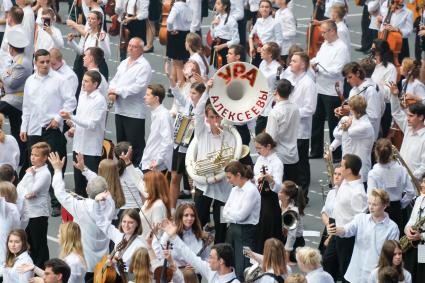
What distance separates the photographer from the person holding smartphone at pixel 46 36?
23848 mm

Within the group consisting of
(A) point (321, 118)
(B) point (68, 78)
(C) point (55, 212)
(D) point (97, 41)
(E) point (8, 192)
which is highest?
(B) point (68, 78)

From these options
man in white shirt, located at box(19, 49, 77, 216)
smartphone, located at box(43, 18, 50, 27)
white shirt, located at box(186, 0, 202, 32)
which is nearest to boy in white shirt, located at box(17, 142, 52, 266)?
man in white shirt, located at box(19, 49, 77, 216)

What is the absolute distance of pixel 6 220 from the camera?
17516 mm

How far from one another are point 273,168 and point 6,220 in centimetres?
325

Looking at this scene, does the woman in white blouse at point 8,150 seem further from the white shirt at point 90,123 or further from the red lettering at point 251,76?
the red lettering at point 251,76

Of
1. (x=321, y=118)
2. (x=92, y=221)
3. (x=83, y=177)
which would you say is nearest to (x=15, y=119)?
(x=83, y=177)

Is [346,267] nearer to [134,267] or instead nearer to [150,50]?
[134,267]

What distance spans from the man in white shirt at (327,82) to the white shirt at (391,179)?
465cm

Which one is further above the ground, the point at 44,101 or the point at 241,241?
the point at 44,101

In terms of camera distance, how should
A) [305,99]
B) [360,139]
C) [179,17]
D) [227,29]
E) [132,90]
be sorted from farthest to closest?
[179,17], [227,29], [305,99], [132,90], [360,139]

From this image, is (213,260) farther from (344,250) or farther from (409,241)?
(409,241)

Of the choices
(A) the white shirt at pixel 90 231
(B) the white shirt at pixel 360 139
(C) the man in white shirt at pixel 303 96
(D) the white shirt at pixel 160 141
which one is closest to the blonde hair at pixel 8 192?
(A) the white shirt at pixel 90 231

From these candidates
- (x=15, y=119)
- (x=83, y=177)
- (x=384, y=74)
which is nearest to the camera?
(x=83, y=177)

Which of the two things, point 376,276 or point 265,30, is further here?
point 265,30
